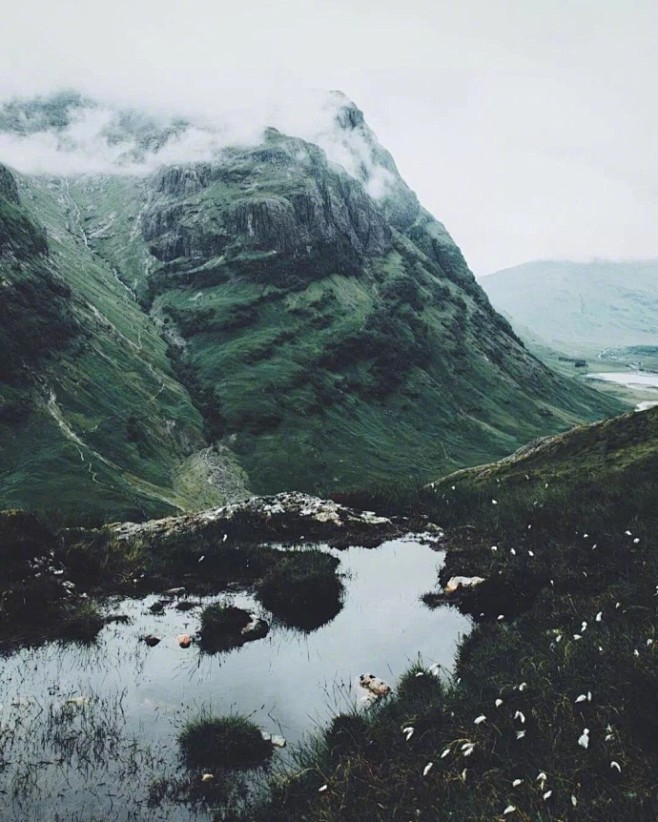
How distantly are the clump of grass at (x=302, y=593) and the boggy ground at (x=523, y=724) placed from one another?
4.43 metres

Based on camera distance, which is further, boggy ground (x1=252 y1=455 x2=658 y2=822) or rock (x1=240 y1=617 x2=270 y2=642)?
rock (x1=240 y1=617 x2=270 y2=642)

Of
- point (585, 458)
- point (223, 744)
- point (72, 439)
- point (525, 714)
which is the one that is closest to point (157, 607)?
point (223, 744)

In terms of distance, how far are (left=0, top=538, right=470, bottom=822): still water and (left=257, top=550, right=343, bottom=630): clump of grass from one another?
0.49m

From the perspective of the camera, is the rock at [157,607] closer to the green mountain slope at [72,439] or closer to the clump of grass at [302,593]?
the clump of grass at [302,593]

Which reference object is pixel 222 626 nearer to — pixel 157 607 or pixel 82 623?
pixel 157 607

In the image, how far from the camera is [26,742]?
11562mm

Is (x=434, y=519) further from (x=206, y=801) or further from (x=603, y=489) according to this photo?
(x=206, y=801)

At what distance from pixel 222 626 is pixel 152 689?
11.3ft

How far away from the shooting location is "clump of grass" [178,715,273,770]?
444 inches

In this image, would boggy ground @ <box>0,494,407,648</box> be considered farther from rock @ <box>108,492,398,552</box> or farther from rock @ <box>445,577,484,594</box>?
rock @ <box>445,577,484,594</box>

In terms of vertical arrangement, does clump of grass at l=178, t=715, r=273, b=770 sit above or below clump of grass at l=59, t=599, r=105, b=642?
below

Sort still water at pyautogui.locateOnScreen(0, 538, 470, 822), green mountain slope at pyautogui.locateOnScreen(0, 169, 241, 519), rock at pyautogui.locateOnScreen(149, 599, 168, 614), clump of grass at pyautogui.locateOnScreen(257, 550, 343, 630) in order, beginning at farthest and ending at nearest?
green mountain slope at pyautogui.locateOnScreen(0, 169, 241, 519) → clump of grass at pyautogui.locateOnScreen(257, 550, 343, 630) → rock at pyautogui.locateOnScreen(149, 599, 168, 614) → still water at pyautogui.locateOnScreen(0, 538, 470, 822)

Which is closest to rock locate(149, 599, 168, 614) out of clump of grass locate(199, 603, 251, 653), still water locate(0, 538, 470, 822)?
still water locate(0, 538, 470, 822)

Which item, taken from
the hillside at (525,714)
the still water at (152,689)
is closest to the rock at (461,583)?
the hillside at (525,714)
